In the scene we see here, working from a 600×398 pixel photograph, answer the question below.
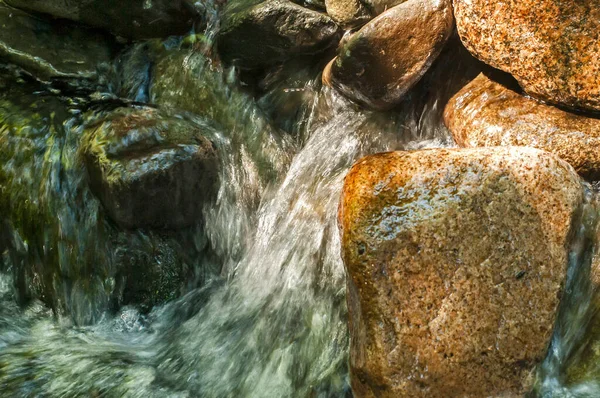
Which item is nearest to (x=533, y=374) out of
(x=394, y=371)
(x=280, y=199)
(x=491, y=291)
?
(x=491, y=291)

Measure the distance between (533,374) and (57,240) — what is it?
3201 millimetres

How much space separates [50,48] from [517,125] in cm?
393

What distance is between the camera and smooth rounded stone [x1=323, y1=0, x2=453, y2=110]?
13.2 feet

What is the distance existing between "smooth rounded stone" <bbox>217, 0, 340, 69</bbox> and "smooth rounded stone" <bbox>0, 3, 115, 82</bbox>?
1.14 meters

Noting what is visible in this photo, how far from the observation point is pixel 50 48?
4.68 metres

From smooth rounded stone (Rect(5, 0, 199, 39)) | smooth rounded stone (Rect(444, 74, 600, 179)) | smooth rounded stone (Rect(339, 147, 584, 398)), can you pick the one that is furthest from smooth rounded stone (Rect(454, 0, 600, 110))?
smooth rounded stone (Rect(5, 0, 199, 39))

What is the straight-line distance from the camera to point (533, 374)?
280 centimetres

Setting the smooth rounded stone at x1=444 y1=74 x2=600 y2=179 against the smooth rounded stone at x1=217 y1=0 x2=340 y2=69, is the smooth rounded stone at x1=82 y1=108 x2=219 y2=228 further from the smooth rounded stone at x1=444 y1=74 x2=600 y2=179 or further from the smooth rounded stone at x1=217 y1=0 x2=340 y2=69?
the smooth rounded stone at x1=444 y1=74 x2=600 y2=179

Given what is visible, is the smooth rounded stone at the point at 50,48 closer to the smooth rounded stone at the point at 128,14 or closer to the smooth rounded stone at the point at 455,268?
the smooth rounded stone at the point at 128,14

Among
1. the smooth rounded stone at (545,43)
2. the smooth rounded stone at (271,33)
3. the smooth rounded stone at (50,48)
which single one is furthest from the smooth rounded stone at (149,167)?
the smooth rounded stone at (545,43)

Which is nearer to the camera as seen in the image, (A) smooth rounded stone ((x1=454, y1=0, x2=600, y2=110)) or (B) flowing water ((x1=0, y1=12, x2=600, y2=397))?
(B) flowing water ((x1=0, y1=12, x2=600, y2=397))

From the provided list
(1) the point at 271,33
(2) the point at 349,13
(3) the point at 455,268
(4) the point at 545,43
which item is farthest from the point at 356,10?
(3) the point at 455,268

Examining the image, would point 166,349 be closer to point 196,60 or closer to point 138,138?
point 138,138

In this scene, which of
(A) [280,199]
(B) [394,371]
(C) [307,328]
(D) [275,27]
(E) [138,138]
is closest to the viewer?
(B) [394,371]
